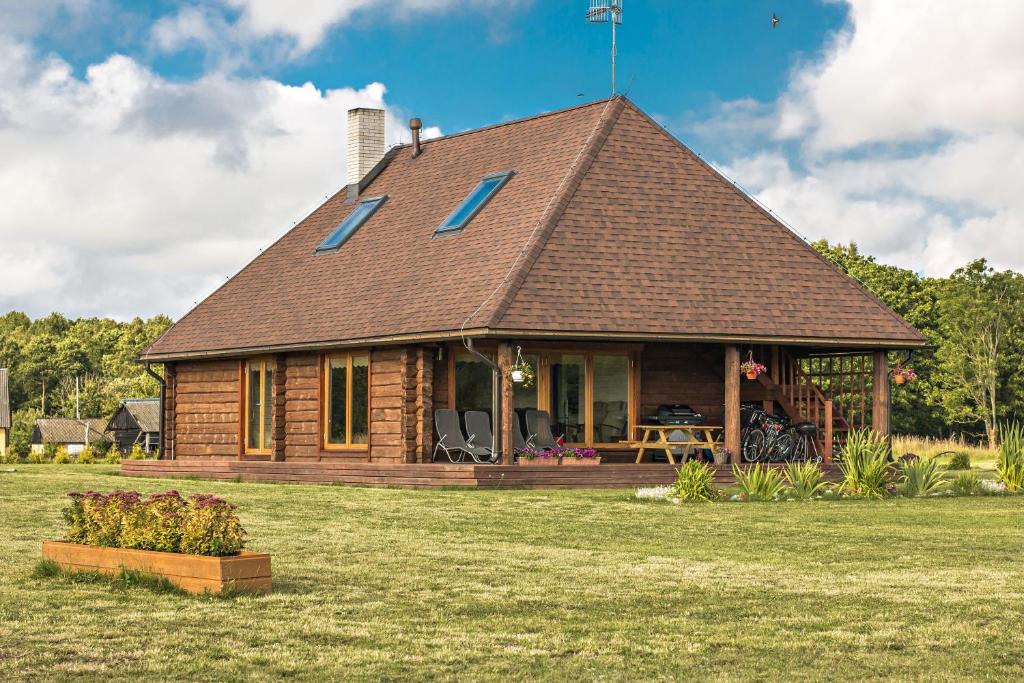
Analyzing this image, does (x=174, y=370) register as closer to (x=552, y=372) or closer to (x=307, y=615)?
(x=552, y=372)

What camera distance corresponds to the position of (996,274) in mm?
57594

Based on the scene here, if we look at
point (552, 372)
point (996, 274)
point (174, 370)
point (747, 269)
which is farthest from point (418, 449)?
point (996, 274)

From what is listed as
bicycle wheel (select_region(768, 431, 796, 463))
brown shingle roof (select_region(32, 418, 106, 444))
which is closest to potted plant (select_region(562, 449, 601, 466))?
bicycle wheel (select_region(768, 431, 796, 463))

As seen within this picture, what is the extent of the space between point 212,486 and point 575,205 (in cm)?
775

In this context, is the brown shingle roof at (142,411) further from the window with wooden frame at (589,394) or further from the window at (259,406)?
the window with wooden frame at (589,394)

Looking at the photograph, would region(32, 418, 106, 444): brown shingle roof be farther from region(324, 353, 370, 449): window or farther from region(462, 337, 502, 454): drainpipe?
region(462, 337, 502, 454): drainpipe

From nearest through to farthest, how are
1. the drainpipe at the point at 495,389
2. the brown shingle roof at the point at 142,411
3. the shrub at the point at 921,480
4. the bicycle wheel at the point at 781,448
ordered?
the shrub at the point at 921,480 < the drainpipe at the point at 495,389 < the bicycle wheel at the point at 781,448 < the brown shingle roof at the point at 142,411

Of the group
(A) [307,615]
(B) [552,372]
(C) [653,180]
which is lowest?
(A) [307,615]

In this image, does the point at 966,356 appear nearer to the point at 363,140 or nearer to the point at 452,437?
the point at 363,140

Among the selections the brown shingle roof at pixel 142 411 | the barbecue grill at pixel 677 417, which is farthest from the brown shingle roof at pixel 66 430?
the barbecue grill at pixel 677 417

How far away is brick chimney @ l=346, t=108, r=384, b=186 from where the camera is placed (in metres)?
31.6

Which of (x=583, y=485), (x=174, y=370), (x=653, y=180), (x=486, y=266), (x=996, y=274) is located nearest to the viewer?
(x=583, y=485)

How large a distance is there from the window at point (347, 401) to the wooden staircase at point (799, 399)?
7.20 meters

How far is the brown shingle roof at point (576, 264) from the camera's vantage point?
74.4ft
